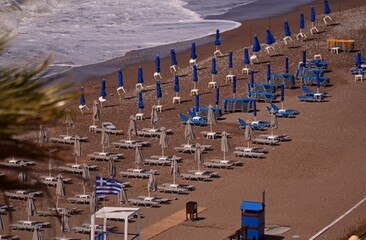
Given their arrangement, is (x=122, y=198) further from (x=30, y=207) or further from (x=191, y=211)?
(x=30, y=207)

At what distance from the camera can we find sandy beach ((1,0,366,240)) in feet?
51.4

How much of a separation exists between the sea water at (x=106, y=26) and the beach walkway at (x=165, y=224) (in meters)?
13.3

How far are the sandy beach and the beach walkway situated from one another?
129 millimetres

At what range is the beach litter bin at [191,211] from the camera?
50.7 ft

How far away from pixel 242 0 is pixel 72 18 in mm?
8132

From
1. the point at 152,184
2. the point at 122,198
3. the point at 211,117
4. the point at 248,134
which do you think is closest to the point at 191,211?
the point at 122,198

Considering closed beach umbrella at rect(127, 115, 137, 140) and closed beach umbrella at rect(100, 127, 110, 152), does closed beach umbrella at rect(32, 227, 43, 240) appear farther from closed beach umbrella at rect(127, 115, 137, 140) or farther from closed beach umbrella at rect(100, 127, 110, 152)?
closed beach umbrella at rect(127, 115, 137, 140)

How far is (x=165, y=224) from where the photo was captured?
50.8 ft

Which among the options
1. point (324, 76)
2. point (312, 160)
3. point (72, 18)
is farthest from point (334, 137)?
point (72, 18)

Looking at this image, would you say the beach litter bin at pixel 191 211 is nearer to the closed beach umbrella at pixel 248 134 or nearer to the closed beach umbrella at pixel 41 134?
the closed beach umbrella at pixel 248 134

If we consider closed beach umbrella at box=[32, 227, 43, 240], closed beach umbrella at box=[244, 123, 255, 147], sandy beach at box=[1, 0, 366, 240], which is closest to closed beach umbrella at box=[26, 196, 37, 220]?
sandy beach at box=[1, 0, 366, 240]

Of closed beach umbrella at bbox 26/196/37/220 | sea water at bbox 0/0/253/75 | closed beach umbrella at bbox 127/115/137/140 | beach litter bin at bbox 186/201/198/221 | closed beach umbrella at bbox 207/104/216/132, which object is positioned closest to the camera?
closed beach umbrella at bbox 26/196/37/220

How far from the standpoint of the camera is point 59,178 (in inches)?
629

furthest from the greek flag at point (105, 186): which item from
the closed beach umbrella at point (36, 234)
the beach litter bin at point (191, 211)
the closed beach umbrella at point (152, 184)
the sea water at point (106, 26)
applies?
the sea water at point (106, 26)
